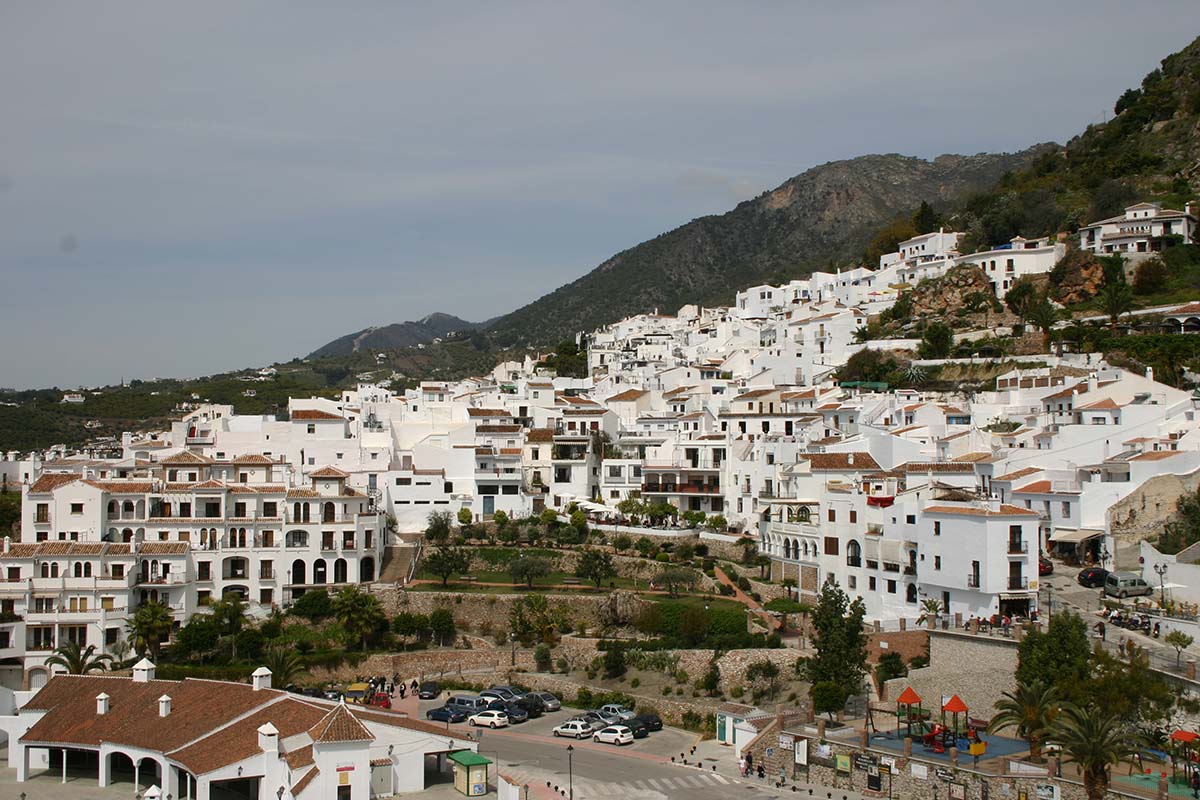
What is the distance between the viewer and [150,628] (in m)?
42.3

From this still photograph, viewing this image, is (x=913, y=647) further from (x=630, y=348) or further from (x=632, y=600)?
(x=630, y=348)

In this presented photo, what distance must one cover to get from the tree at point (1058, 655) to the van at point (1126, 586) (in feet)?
21.5

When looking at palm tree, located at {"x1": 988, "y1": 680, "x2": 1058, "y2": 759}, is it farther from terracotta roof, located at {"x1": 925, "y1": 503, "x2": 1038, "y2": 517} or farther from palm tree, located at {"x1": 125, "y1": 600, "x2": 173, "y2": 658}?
palm tree, located at {"x1": 125, "y1": 600, "x2": 173, "y2": 658}

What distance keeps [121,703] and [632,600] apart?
59.4 ft

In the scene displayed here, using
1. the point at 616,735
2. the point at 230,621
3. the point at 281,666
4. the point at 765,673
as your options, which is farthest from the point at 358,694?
the point at 765,673

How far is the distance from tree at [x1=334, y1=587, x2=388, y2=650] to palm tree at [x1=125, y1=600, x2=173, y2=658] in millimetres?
6153

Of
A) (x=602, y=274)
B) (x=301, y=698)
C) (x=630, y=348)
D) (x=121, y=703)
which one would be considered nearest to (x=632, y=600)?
(x=301, y=698)

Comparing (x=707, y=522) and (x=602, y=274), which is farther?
(x=602, y=274)

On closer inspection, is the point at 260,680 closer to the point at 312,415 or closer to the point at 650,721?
the point at 650,721

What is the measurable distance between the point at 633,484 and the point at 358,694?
1934 centimetres

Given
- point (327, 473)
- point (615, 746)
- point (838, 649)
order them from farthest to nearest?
1. point (327, 473)
2. point (615, 746)
3. point (838, 649)

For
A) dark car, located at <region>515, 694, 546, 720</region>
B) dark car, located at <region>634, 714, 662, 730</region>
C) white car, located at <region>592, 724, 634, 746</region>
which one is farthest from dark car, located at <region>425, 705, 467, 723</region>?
dark car, located at <region>634, 714, 662, 730</region>

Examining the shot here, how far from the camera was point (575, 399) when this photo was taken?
220 ft

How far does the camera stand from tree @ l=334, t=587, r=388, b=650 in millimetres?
43406
